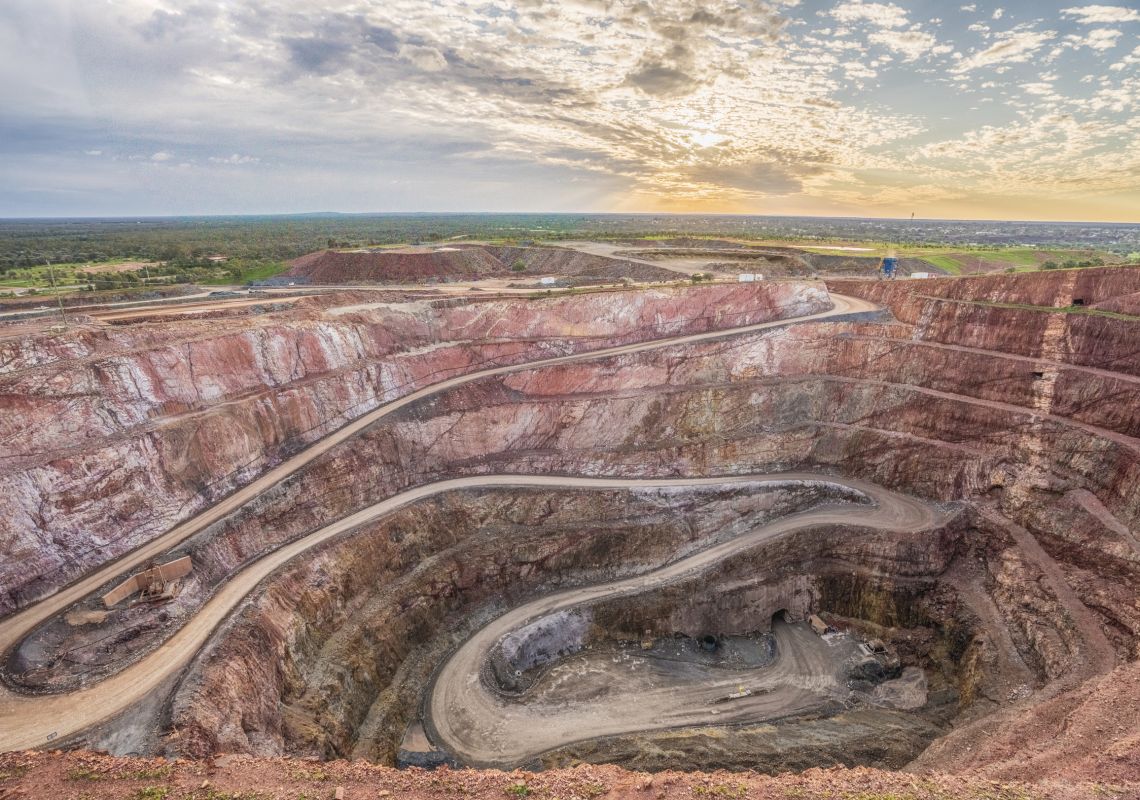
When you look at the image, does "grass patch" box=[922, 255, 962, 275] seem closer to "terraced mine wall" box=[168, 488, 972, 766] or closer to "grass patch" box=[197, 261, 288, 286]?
"terraced mine wall" box=[168, 488, 972, 766]

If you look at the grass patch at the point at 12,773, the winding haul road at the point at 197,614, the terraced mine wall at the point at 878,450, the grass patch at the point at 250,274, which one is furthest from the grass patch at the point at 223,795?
the grass patch at the point at 250,274

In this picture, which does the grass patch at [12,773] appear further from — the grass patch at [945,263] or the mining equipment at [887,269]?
the grass patch at [945,263]

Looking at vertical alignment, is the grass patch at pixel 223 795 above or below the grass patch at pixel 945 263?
below

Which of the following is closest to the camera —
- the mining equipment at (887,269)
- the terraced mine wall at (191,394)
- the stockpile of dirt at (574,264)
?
the terraced mine wall at (191,394)

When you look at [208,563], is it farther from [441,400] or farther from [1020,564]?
[1020,564]

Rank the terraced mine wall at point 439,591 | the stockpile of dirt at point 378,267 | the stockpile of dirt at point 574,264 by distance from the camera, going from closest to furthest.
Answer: the terraced mine wall at point 439,591 → the stockpile of dirt at point 378,267 → the stockpile of dirt at point 574,264

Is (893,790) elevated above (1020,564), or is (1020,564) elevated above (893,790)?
(893,790)

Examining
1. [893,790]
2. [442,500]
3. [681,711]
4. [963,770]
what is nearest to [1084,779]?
[963,770]
